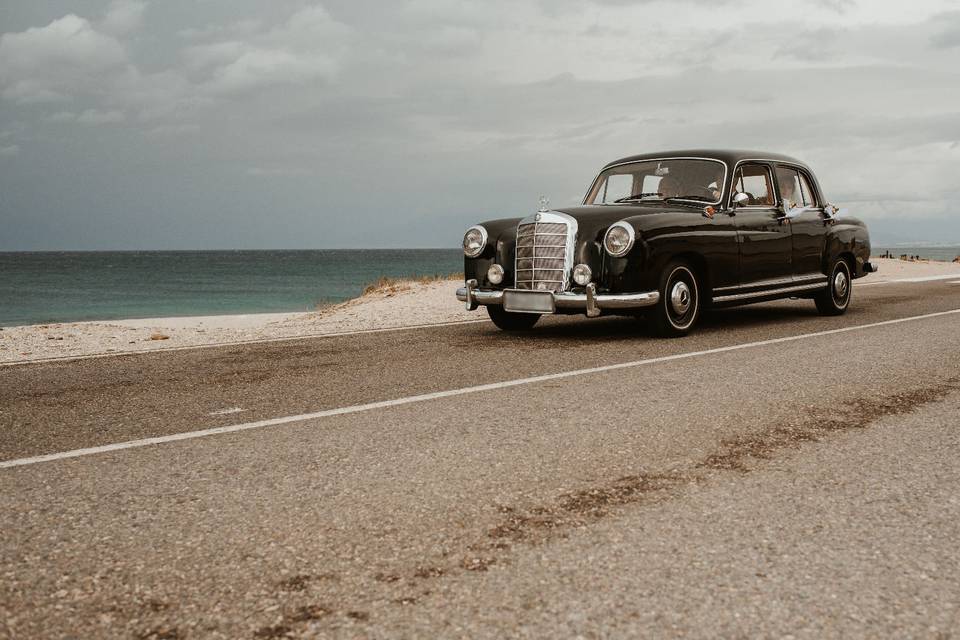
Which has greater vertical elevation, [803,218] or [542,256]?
[803,218]

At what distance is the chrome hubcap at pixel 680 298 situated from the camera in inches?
334

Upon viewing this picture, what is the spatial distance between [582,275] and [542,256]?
484 millimetres

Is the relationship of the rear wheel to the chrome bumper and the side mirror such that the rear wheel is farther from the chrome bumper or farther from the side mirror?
the side mirror

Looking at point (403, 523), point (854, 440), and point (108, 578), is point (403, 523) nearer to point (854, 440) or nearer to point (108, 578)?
point (108, 578)

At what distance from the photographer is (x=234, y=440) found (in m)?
4.32

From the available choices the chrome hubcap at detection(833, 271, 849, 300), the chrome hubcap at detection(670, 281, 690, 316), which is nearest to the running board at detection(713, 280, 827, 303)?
the chrome hubcap at detection(833, 271, 849, 300)

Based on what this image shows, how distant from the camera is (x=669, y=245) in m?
8.30

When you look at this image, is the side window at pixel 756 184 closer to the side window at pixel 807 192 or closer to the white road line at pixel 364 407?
the side window at pixel 807 192

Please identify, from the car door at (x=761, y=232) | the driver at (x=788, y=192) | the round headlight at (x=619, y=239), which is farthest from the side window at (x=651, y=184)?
the driver at (x=788, y=192)

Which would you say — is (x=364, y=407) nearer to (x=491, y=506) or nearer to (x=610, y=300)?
(x=491, y=506)

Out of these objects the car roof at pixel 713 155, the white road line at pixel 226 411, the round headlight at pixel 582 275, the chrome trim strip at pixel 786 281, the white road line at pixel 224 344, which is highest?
the car roof at pixel 713 155

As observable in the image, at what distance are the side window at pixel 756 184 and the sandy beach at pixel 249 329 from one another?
146 inches

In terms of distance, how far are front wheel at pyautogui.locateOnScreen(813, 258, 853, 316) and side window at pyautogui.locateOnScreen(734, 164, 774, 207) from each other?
1.58 metres

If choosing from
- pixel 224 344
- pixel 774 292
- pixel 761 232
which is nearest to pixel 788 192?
pixel 761 232
